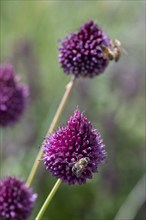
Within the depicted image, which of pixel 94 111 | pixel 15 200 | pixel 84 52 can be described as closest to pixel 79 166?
pixel 15 200

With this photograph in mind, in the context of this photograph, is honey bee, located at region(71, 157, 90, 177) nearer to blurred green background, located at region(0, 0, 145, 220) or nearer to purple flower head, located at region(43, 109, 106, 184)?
purple flower head, located at region(43, 109, 106, 184)

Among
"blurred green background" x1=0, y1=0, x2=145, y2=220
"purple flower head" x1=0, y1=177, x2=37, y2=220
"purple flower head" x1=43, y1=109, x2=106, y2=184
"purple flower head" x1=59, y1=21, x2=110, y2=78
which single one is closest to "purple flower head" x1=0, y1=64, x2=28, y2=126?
"purple flower head" x1=59, y1=21, x2=110, y2=78

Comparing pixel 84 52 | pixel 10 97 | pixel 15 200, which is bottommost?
pixel 15 200

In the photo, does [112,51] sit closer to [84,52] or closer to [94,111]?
[84,52]

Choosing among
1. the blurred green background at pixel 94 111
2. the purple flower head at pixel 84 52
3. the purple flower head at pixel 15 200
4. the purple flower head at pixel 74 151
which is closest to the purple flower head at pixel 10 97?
the purple flower head at pixel 84 52

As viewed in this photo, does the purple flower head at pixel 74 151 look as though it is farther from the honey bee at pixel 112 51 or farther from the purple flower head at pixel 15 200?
the honey bee at pixel 112 51

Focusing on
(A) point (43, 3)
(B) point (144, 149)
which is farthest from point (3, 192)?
(A) point (43, 3)

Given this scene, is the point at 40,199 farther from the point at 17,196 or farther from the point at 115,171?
the point at 17,196
